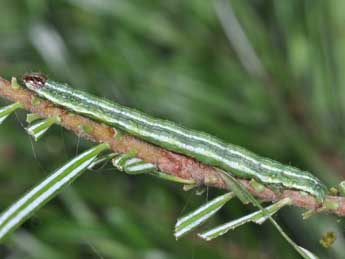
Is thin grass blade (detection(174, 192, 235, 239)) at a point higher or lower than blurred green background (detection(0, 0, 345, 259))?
lower

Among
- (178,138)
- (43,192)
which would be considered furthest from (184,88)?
(43,192)

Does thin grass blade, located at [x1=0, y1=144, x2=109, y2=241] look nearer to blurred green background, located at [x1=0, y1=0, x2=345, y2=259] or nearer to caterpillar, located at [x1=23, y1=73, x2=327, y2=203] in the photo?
caterpillar, located at [x1=23, y1=73, x2=327, y2=203]

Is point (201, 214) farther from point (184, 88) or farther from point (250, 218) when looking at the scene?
point (184, 88)

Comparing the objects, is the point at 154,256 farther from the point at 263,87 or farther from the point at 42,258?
the point at 263,87

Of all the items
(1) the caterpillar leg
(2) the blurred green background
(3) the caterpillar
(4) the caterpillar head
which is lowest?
(1) the caterpillar leg

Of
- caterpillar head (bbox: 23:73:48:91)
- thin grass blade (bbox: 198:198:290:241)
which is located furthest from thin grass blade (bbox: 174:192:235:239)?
caterpillar head (bbox: 23:73:48:91)

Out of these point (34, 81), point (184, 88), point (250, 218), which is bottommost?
point (250, 218)

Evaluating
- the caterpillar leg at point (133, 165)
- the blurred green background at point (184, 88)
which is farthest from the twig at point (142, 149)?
the blurred green background at point (184, 88)

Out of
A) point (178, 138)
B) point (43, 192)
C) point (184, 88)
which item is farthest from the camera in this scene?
point (184, 88)

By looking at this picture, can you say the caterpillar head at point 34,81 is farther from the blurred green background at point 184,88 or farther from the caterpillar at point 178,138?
the blurred green background at point 184,88
